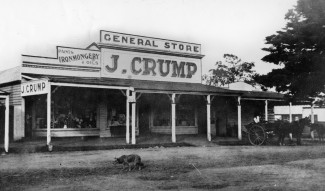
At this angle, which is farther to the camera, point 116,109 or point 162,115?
point 162,115

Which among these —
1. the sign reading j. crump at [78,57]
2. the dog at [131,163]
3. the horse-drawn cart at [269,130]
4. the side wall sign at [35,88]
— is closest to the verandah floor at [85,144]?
the horse-drawn cart at [269,130]

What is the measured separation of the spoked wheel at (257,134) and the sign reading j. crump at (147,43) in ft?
26.6

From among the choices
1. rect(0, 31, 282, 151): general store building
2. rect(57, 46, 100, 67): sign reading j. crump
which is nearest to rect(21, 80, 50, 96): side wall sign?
rect(0, 31, 282, 151): general store building

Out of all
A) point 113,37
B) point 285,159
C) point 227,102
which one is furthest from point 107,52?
point 285,159

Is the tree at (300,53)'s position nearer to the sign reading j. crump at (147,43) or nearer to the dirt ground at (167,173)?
the sign reading j. crump at (147,43)

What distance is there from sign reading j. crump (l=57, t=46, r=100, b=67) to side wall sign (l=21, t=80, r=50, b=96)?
2758 millimetres

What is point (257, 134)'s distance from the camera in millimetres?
20203

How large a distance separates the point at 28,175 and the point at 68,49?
12.6 meters

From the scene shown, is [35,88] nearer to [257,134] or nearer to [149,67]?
[149,67]

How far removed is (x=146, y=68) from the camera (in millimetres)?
24484

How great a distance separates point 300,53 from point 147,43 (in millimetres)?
9319

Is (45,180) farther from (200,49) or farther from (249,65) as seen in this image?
(249,65)

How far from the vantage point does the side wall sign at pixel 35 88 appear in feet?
55.5

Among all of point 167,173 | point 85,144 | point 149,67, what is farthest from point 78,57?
point 167,173
